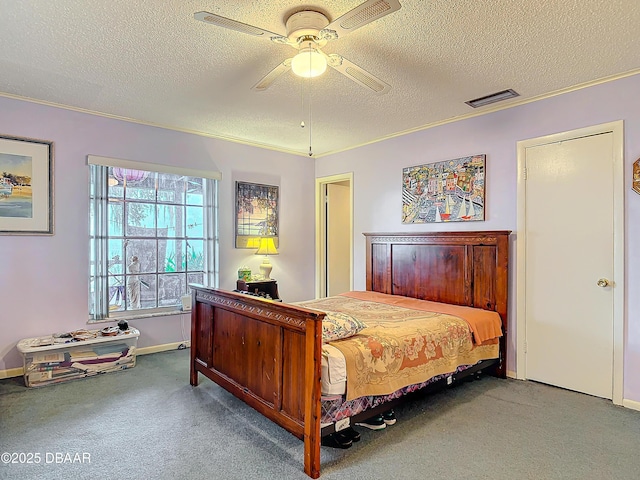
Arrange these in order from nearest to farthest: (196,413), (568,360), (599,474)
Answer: (599,474) → (196,413) → (568,360)

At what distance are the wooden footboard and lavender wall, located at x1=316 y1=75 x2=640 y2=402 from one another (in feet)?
7.55

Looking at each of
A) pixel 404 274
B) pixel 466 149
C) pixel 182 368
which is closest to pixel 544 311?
pixel 404 274

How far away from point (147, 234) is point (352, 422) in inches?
122

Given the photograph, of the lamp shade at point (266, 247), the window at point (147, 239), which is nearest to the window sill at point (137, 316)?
the window at point (147, 239)

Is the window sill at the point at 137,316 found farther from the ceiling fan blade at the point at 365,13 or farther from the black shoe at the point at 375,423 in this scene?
the ceiling fan blade at the point at 365,13

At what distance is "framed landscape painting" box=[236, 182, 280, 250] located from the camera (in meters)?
4.86

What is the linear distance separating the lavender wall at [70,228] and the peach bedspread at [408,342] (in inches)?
70.9

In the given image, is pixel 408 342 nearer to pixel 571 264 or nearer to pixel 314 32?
pixel 571 264

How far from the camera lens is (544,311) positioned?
10.8 ft

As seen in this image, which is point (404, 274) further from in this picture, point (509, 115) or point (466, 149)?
point (509, 115)

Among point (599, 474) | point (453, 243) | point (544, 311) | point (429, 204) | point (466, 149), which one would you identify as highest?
point (466, 149)

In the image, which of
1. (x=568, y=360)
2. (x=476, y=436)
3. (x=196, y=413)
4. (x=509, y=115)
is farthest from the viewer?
(x=509, y=115)

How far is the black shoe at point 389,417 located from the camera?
255 centimetres

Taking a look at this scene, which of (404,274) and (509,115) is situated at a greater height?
(509,115)
